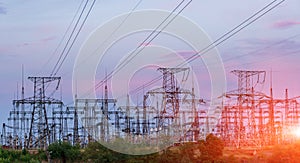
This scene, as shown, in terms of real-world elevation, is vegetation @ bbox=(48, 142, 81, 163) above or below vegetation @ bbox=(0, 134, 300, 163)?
below

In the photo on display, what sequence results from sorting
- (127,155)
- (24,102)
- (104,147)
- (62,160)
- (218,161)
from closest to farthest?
(218,161) → (127,155) → (104,147) → (62,160) → (24,102)

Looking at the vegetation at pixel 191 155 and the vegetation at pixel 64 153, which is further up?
the vegetation at pixel 191 155

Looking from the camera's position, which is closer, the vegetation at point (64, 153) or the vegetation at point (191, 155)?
the vegetation at point (191, 155)

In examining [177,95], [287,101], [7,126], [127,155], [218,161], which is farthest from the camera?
[7,126]

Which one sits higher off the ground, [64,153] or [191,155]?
[191,155]

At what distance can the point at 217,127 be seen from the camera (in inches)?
3297

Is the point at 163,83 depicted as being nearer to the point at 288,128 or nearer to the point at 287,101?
the point at 287,101

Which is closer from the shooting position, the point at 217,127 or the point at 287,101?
the point at 287,101

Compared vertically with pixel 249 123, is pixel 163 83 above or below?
above

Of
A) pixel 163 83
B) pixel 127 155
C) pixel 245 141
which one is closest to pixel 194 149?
pixel 127 155

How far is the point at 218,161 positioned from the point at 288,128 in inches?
1627

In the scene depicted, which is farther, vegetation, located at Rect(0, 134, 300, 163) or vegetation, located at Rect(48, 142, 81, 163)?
vegetation, located at Rect(48, 142, 81, 163)

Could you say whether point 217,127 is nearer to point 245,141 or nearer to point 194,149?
point 245,141

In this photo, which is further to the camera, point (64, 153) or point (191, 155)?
point (64, 153)
